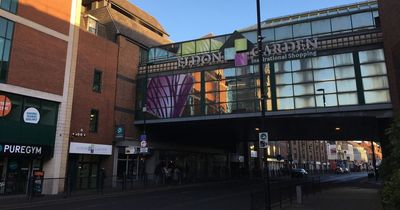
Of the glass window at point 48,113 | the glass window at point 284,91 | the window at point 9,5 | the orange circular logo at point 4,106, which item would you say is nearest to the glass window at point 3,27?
the window at point 9,5

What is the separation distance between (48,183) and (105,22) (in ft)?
59.4

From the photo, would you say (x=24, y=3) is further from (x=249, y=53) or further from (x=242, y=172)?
(x=242, y=172)

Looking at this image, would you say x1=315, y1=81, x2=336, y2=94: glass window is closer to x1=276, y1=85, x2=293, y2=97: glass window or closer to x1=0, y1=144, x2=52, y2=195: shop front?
x1=276, y1=85, x2=293, y2=97: glass window

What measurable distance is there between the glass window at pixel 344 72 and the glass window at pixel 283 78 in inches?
141

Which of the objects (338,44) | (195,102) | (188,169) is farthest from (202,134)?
(338,44)

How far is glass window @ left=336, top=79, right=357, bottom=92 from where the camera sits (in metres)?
29.2

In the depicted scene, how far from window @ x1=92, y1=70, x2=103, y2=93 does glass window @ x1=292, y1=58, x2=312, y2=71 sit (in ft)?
52.8

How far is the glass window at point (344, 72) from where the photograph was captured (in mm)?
29377

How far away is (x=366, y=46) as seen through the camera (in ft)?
94.6

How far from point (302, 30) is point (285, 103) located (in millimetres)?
7195

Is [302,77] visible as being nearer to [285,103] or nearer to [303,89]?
[303,89]

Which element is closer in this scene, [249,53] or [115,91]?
[249,53]

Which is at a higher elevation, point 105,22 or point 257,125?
point 105,22

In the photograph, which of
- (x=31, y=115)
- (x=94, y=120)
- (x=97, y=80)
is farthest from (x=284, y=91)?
(x=31, y=115)
